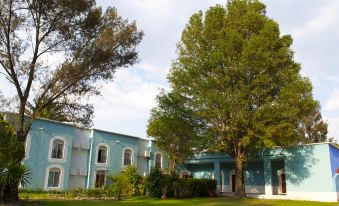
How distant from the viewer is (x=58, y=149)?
3041cm

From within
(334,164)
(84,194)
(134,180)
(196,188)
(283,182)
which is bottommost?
(84,194)

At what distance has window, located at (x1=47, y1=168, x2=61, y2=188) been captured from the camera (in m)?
29.5

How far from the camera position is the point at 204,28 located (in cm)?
2916

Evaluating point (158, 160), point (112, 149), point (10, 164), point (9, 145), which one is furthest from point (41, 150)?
point (158, 160)

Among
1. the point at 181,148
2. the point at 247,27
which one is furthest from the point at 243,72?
the point at 181,148

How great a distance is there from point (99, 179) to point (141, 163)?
620 cm

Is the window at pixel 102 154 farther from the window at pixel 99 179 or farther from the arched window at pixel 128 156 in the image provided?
the arched window at pixel 128 156

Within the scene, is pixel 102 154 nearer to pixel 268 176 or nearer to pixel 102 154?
pixel 102 154

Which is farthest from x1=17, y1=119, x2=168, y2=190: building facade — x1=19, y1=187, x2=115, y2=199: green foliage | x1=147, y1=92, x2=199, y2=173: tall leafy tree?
x1=147, y1=92, x2=199, y2=173: tall leafy tree

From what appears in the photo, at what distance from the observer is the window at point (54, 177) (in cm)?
2955

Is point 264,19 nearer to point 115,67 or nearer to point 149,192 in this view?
point 115,67

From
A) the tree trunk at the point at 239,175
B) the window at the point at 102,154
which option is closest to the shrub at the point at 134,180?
the window at the point at 102,154

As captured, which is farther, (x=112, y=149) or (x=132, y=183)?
(x=112, y=149)

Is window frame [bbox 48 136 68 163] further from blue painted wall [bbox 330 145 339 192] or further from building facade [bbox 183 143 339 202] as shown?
blue painted wall [bbox 330 145 339 192]
